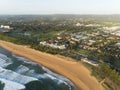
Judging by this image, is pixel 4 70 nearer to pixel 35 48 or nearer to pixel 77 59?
pixel 77 59

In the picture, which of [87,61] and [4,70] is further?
[87,61]

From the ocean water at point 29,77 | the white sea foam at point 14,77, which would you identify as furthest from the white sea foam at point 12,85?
the white sea foam at point 14,77

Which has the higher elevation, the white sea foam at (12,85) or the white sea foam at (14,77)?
the white sea foam at (12,85)

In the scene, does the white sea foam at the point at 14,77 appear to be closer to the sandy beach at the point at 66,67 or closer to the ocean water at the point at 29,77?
the ocean water at the point at 29,77

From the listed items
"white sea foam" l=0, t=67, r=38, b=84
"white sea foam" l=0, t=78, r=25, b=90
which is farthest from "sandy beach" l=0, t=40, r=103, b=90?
"white sea foam" l=0, t=78, r=25, b=90

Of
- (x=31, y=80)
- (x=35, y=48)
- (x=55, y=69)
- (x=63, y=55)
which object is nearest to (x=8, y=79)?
(x=31, y=80)

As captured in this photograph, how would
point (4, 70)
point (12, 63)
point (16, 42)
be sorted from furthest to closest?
point (16, 42) < point (12, 63) < point (4, 70)
